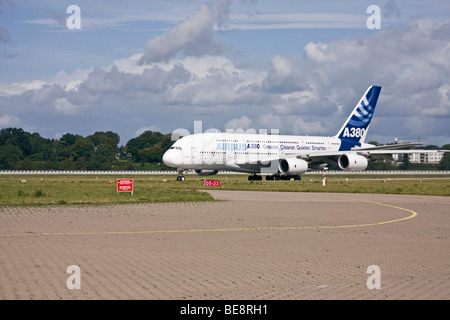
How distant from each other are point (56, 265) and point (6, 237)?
5369 millimetres

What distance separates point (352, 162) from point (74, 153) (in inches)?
3706

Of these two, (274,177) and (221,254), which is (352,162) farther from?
(221,254)

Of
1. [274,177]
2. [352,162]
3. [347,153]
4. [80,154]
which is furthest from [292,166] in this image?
[80,154]

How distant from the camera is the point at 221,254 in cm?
1556

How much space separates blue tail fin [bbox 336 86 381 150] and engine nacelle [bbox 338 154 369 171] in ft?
30.5

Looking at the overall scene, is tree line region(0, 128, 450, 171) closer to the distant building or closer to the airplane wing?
the distant building

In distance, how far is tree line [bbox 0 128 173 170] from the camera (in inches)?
4771

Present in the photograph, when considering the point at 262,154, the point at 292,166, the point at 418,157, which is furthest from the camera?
the point at 418,157

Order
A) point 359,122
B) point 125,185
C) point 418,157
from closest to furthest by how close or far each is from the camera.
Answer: point 125,185, point 359,122, point 418,157

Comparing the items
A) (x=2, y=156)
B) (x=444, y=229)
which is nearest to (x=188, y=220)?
(x=444, y=229)

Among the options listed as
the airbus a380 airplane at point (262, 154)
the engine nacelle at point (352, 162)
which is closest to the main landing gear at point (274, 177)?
the airbus a380 airplane at point (262, 154)

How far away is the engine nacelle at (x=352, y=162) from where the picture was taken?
62156 millimetres

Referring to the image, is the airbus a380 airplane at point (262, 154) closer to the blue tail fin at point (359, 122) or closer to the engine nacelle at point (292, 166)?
the engine nacelle at point (292, 166)

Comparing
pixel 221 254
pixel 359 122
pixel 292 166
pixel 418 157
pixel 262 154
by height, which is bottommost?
pixel 221 254
